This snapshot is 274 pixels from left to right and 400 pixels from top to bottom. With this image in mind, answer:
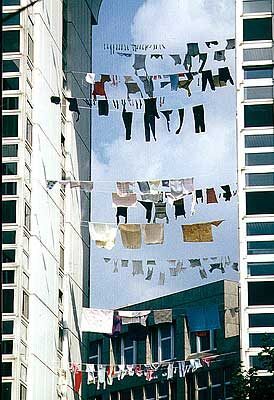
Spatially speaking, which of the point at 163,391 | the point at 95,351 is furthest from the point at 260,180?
the point at 95,351

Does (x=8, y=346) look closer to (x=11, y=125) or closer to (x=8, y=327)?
(x=8, y=327)

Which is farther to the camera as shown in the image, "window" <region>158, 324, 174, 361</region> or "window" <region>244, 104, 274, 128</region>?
Answer: "window" <region>158, 324, 174, 361</region>

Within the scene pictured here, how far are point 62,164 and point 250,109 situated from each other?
8212mm

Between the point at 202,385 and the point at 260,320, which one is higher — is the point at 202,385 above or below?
below

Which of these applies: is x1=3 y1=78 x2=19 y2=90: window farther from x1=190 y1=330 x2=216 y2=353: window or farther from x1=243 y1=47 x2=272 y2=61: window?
x1=190 y1=330 x2=216 y2=353: window

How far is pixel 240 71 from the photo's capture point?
196 feet

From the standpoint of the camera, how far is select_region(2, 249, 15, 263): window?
50.8 metres

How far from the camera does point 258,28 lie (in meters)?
59.8

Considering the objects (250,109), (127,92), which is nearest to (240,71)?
(250,109)

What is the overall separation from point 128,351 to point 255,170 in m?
17.4

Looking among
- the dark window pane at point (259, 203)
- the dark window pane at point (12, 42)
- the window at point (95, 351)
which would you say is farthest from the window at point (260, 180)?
the window at point (95, 351)

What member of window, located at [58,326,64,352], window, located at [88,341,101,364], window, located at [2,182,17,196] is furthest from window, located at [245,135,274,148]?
window, located at [88,341,101,364]

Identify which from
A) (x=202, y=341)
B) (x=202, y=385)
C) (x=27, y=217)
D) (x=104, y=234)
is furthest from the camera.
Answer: (x=202, y=385)

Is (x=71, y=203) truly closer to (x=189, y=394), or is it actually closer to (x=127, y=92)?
(x=127, y=92)
